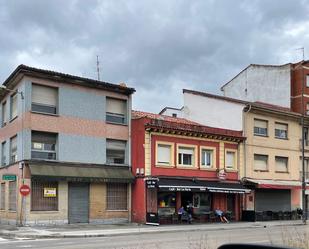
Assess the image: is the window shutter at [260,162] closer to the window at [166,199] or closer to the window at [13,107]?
the window at [166,199]

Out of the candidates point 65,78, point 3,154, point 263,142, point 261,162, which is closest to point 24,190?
point 65,78

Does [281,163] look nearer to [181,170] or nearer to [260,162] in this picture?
[260,162]

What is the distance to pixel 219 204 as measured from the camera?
36.3 meters

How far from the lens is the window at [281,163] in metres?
41.7

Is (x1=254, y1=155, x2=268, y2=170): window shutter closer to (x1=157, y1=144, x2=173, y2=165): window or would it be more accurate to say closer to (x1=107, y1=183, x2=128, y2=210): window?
(x1=157, y1=144, x2=173, y2=165): window

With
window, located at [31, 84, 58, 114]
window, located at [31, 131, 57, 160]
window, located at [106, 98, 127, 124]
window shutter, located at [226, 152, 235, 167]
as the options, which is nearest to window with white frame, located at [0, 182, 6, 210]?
window, located at [31, 131, 57, 160]

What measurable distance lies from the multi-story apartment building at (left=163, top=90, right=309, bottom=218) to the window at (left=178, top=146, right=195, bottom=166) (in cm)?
522

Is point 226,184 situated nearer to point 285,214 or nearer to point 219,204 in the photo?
point 219,204

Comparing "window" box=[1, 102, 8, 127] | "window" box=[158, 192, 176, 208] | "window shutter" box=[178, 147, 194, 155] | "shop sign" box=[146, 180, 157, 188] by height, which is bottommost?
"window" box=[158, 192, 176, 208]

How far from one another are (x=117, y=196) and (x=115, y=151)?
304 centimetres

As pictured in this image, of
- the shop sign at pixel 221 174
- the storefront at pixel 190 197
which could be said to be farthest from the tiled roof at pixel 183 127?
the storefront at pixel 190 197

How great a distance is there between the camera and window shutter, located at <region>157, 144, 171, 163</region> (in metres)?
33.4

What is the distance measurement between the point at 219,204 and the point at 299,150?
36.6 ft

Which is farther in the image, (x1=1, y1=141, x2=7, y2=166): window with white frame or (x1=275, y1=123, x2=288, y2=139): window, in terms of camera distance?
(x1=275, y1=123, x2=288, y2=139): window
